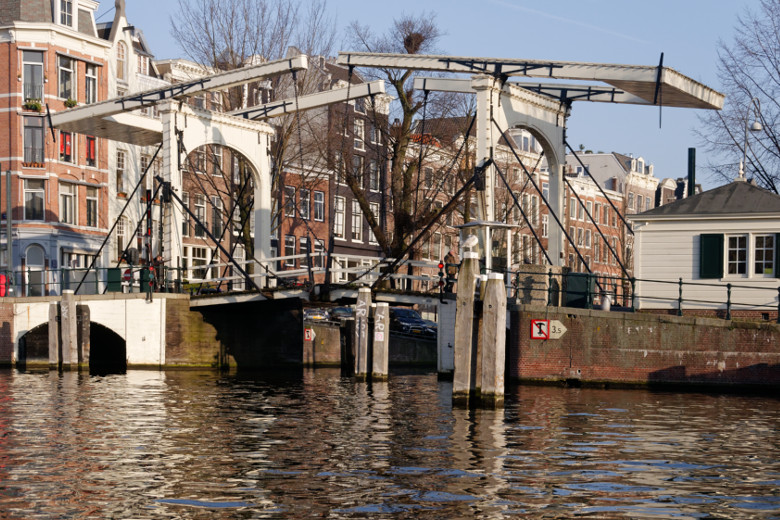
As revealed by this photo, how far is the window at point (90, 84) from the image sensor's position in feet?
151

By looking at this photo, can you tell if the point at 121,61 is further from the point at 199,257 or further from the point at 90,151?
the point at 199,257

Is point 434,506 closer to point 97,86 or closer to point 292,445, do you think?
point 292,445

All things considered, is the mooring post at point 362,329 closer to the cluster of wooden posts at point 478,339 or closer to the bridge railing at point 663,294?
the bridge railing at point 663,294

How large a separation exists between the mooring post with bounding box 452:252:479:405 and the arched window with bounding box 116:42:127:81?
1274 inches

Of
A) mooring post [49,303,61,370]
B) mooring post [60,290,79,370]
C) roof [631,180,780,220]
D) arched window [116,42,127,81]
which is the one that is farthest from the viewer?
arched window [116,42,127,81]

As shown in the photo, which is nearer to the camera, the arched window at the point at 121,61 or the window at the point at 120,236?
the window at the point at 120,236

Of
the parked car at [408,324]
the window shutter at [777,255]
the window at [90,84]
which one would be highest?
the window at [90,84]

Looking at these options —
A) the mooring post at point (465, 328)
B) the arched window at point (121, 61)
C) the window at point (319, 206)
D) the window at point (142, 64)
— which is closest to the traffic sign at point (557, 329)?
the mooring post at point (465, 328)

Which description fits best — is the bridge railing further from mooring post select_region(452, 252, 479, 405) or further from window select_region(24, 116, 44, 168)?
window select_region(24, 116, 44, 168)

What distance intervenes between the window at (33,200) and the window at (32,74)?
3.33m

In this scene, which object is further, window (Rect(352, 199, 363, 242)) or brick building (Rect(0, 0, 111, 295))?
window (Rect(352, 199, 363, 242))

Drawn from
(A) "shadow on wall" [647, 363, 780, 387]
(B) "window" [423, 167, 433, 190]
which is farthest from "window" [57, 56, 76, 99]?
(A) "shadow on wall" [647, 363, 780, 387]

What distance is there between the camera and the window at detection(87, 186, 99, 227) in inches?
1820

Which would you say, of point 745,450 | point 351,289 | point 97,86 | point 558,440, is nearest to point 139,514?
point 558,440
